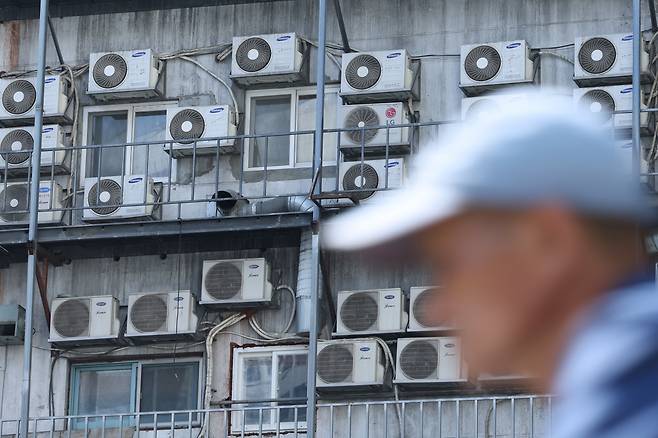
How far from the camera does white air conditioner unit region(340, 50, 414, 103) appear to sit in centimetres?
1611

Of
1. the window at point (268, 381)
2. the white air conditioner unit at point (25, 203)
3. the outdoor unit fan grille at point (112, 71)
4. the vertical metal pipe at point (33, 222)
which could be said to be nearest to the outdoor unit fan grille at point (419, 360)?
the window at point (268, 381)

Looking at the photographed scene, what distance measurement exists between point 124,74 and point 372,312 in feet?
10.7

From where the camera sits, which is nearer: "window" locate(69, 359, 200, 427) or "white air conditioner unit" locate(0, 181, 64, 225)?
"window" locate(69, 359, 200, 427)

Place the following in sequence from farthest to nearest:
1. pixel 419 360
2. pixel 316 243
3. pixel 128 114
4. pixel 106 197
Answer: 1. pixel 128 114
2. pixel 106 197
3. pixel 419 360
4. pixel 316 243

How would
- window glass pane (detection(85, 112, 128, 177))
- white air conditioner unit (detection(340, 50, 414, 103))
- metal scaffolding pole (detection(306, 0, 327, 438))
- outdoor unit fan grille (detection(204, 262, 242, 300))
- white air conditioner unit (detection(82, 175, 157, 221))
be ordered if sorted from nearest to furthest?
metal scaffolding pole (detection(306, 0, 327, 438)) < white air conditioner unit (detection(340, 50, 414, 103)) < outdoor unit fan grille (detection(204, 262, 242, 300)) < white air conditioner unit (detection(82, 175, 157, 221)) < window glass pane (detection(85, 112, 128, 177))

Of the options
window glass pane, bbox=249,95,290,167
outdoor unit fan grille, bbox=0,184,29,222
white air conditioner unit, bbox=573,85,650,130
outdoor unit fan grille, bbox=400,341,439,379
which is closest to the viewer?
white air conditioner unit, bbox=573,85,650,130

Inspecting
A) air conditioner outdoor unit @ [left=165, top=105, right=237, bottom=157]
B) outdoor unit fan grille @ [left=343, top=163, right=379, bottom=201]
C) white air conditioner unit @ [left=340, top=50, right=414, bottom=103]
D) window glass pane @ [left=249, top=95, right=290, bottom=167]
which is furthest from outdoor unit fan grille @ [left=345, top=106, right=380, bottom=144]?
air conditioner outdoor unit @ [left=165, top=105, right=237, bottom=157]

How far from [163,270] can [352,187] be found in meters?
2.12

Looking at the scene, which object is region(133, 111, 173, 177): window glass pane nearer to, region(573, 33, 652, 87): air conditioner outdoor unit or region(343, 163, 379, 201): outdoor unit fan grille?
region(343, 163, 379, 201): outdoor unit fan grille

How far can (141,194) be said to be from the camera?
16.6 metres

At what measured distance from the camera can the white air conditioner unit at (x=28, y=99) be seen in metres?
17.2

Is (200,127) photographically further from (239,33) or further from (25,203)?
(25,203)

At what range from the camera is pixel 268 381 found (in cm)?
1641

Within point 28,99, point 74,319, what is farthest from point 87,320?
point 28,99
